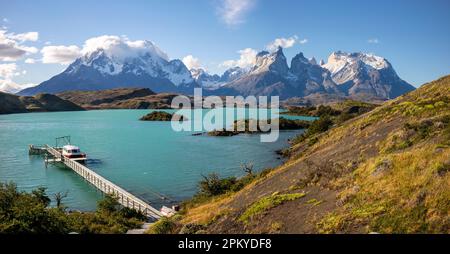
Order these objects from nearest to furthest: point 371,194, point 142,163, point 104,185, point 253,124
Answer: point 371,194
point 104,185
point 142,163
point 253,124

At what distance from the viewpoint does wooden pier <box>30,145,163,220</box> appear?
44.8 m

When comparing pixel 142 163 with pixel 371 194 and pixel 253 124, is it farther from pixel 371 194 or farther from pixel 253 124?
pixel 253 124

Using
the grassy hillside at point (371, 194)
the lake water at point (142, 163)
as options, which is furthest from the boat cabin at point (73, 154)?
the grassy hillside at point (371, 194)

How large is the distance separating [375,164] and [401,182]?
146 inches

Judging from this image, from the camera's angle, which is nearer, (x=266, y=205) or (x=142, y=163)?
(x=266, y=205)

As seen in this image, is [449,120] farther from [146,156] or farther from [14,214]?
[146,156]

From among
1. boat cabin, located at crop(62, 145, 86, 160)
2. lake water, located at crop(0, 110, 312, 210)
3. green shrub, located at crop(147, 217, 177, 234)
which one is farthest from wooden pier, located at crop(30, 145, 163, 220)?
green shrub, located at crop(147, 217, 177, 234)

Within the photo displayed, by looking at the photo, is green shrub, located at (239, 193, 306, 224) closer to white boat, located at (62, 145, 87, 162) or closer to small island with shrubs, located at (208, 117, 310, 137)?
white boat, located at (62, 145, 87, 162)

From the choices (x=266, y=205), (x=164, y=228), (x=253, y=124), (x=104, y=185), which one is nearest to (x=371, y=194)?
(x=266, y=205)

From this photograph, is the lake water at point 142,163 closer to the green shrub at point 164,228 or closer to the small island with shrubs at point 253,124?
the small island with shrubs at point 253,124

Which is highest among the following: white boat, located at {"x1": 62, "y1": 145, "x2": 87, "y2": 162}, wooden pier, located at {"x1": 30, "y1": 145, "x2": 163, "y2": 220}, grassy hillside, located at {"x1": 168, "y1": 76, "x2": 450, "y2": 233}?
grassy hillside, located at {"x1": 168, "y1": 76, "x2": 450, "y2": 233}

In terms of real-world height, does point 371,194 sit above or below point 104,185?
above

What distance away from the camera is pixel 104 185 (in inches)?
2422
